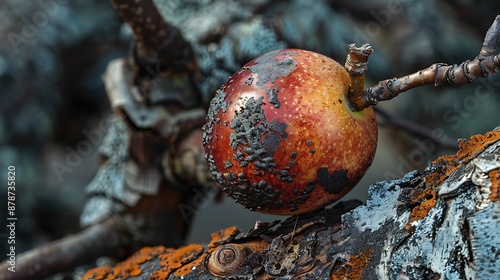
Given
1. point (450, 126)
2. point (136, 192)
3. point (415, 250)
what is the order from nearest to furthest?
point (415, 250) < point (136, 192) < point (450, 126)

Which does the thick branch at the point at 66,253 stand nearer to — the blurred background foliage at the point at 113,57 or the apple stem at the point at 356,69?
the blurred background foliage at the point at 113,57

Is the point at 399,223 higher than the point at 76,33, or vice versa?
the point at 76,33

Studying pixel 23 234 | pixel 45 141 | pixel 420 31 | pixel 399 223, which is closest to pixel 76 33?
pixel 45 141

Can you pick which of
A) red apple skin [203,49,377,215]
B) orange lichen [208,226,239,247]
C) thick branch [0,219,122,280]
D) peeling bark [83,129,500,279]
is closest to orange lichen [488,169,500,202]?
peeling bark [83,129,500,279]

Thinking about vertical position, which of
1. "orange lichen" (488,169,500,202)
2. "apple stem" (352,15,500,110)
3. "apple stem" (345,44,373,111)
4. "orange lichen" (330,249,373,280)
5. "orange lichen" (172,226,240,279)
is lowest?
"orange lichen" (330,249,373,280)

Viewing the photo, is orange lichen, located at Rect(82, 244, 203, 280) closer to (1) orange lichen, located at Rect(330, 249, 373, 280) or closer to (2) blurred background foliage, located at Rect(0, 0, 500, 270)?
(1) orange lichen, located at Rect(330, 249, 373, 280)

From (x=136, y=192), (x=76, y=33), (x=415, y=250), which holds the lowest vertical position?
(x=415, y=250)

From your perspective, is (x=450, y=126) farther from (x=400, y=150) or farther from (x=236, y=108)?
(x=236, y=108)

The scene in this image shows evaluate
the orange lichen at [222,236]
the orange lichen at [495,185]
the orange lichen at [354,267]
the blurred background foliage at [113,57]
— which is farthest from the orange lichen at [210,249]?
the blurred background foliage at [113,57]
